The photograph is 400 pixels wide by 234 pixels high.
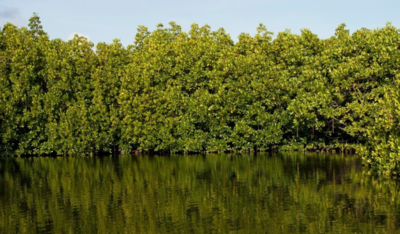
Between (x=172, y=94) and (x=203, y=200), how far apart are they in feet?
115

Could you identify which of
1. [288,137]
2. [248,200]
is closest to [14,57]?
[288,137]

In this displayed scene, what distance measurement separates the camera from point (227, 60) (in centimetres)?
5962

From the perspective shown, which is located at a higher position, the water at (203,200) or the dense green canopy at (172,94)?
the dense green canopy at (172,94)

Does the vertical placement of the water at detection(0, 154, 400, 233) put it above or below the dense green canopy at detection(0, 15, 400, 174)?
below

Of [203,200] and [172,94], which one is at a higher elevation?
[172,94]

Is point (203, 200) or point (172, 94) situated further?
point (172, 94)

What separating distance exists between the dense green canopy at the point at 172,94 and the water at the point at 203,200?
1662cm

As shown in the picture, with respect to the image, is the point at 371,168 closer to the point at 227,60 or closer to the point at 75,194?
the point at 75,194

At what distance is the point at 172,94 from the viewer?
60812 mm

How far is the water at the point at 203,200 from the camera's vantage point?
69.3 ft

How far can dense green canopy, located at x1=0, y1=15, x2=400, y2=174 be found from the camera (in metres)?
58.0

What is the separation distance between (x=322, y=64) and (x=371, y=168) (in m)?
21.6

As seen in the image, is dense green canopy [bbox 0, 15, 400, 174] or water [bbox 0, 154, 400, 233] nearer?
water [bbox 0, 154, 400, 233]

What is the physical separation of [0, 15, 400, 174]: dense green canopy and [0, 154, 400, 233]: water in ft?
54.5
